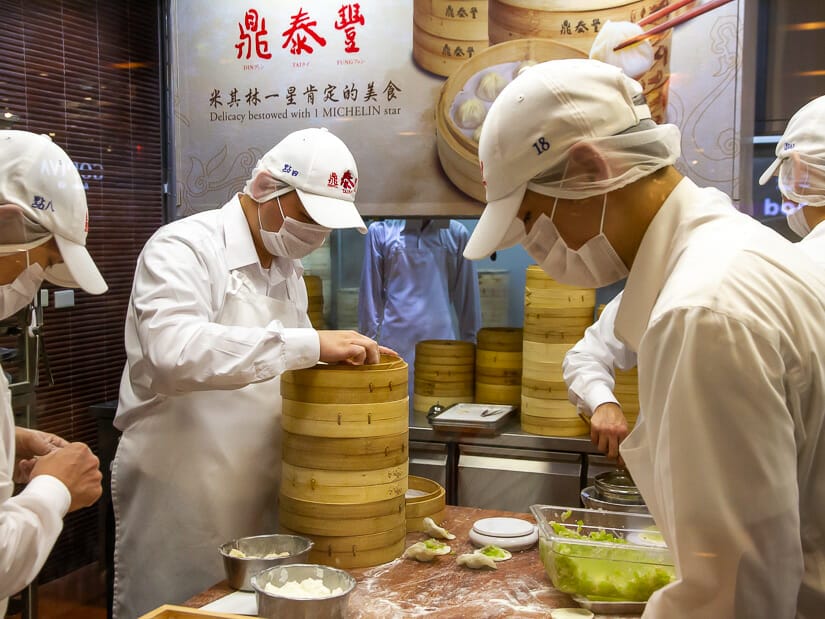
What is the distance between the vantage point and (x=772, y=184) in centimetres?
463

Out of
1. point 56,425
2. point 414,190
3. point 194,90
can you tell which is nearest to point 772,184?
point 414,190

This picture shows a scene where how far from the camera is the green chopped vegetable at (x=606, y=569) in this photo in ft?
6.37

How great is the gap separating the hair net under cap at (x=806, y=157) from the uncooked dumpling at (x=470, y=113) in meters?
1.37

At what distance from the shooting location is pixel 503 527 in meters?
2.50

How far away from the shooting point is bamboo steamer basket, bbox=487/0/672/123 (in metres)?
3.61

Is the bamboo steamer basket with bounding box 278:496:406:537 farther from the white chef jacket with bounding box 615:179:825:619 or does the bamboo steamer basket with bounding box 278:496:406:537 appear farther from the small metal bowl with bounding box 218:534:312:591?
the white chef jacket with bounding box 615:179:825:619

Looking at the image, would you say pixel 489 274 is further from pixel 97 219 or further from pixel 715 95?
pixel 97 219

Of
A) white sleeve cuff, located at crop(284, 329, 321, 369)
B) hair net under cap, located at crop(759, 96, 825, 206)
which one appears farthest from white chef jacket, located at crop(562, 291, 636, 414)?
white sleeve cuff, located at crop(284, 329, 321, 369)

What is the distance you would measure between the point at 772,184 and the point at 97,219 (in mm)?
3929

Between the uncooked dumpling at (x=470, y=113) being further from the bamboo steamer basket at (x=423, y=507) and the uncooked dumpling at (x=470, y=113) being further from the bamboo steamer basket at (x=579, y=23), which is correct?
the bamboo steamer basket at (x=423, y=507)

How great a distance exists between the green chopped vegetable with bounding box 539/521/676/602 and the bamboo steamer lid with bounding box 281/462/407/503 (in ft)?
1.61

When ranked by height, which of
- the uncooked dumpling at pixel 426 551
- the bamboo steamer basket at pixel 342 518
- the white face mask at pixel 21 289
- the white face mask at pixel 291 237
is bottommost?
the uncooked dumpling at pixel 426 551

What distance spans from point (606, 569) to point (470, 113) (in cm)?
241

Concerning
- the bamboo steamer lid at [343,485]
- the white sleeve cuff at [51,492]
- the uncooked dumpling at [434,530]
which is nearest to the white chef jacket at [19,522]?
the white sleeve cuff at [51,492]
